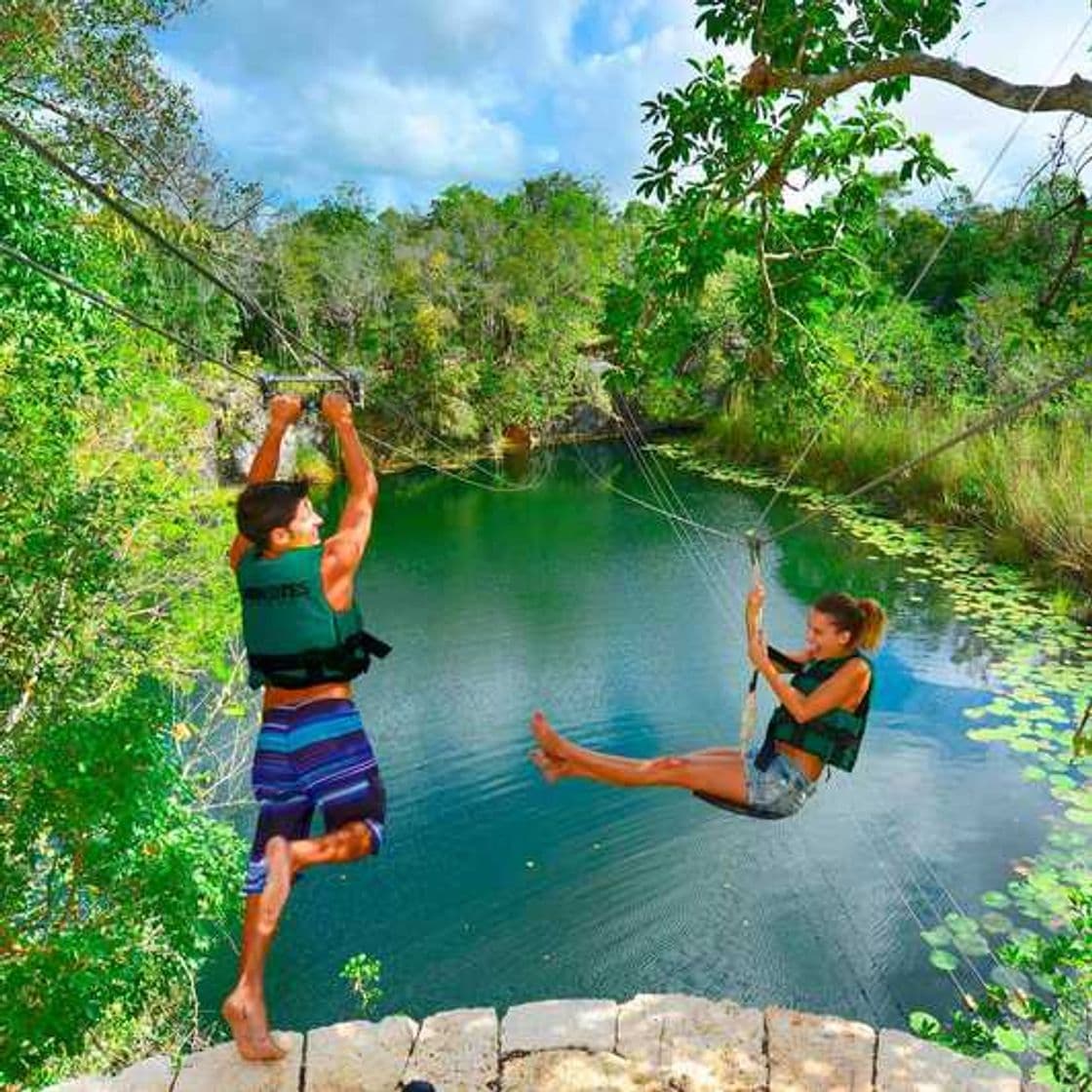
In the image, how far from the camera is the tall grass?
32.1 feet

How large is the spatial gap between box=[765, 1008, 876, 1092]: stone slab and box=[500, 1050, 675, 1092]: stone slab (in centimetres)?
37

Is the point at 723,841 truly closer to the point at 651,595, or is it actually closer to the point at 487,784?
the point at 487,784

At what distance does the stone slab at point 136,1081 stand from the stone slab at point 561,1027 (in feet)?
3.31

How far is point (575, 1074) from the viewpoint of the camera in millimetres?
2928

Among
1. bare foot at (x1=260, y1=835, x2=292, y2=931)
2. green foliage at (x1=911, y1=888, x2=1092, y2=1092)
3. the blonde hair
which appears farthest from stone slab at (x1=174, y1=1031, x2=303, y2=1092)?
green foliage at (x1=911, y1=888, x2=1092, y2=1092)

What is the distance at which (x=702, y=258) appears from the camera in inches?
131

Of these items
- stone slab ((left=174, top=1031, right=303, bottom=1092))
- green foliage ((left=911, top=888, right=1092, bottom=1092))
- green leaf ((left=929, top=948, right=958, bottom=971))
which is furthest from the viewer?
green leaf ((left=929, top=948, right=958, bottom=971))

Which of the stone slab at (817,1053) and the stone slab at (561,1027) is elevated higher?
the stone slab at (561,1027)

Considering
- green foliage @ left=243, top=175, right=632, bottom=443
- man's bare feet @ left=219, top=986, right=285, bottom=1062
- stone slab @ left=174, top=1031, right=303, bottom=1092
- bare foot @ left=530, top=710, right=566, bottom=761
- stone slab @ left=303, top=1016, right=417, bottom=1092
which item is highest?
green foliage @ left=243, top=175, right=632, bottom=443

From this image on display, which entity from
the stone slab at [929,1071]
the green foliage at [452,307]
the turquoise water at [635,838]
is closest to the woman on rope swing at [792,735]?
the stone slab at [929,1071]

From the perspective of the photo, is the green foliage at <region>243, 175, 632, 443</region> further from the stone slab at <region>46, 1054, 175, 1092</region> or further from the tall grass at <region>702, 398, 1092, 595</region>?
the stone slab at <region>46, 1054, 175, 1092</region>

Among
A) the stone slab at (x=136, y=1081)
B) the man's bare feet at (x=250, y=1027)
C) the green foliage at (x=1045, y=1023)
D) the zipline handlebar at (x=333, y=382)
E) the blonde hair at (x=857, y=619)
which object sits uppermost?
the zipline handlebar at (x=333, y=382)

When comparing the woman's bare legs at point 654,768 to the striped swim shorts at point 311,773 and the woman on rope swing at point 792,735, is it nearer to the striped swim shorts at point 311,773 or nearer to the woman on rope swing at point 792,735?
the woman on rope swing at point 792,735

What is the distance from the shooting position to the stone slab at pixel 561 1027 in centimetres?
304
